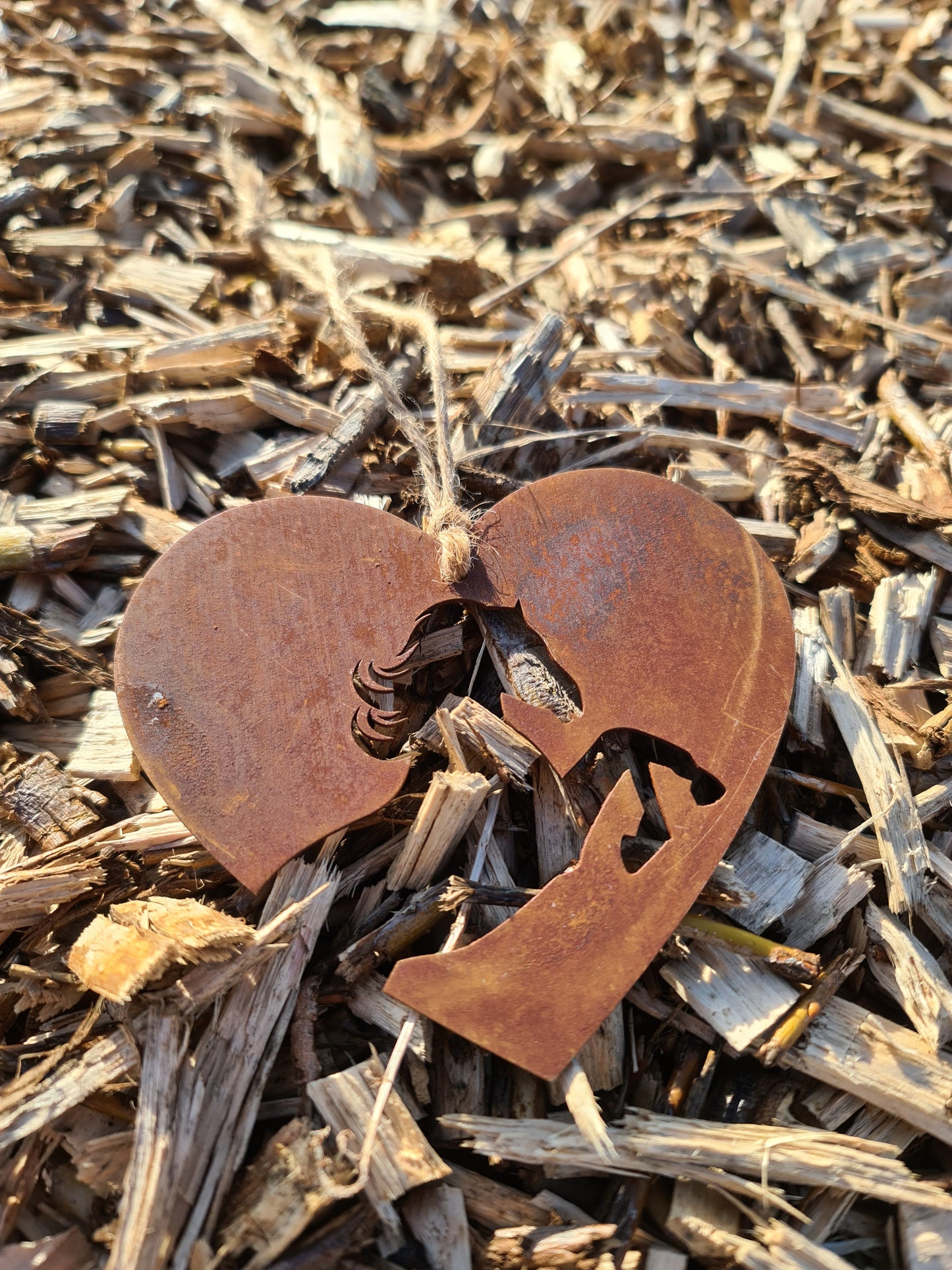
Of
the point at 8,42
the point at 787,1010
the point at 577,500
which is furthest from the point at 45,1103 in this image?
the point at 8,42

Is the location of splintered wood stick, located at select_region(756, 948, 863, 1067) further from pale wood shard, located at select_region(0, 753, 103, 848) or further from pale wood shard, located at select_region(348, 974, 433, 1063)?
pale wood shard, located at select_region(0, 753, 103, 848)

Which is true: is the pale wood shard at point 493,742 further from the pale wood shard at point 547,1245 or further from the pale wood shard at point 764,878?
the pale wood shard at point 547,1245

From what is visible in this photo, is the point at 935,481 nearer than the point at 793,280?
Yes

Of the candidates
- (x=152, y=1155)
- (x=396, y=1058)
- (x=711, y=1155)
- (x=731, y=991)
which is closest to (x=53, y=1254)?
(x=152, y=1155)

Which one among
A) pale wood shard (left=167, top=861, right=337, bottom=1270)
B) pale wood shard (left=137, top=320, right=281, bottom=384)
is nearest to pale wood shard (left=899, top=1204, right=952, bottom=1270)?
pale wood shard (left=167, top=861, right=337, bottom=1270)

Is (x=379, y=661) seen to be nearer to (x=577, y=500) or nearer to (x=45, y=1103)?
(x=577, y=500)

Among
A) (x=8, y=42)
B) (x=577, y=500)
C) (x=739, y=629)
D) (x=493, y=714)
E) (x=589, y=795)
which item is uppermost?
(x=8, y=42)
